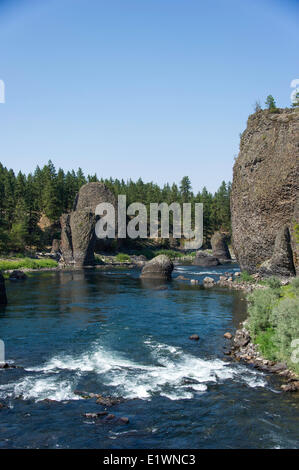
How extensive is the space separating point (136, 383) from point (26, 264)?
6039cm

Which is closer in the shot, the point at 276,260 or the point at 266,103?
the point at 276,260

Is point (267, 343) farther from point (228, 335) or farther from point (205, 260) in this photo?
point (205, 260)

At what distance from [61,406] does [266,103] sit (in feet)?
152

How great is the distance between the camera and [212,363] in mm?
21750

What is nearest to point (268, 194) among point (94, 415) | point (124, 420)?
point (124, 420)

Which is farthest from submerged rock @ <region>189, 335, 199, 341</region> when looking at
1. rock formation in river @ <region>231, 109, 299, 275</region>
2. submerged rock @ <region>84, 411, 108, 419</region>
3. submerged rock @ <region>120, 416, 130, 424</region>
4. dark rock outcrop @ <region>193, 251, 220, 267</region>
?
dark rock outcrop @ <region>193, 251, 220, 267</region>

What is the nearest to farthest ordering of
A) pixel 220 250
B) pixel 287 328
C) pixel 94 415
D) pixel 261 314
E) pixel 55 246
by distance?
pixel 94 415 → pixel 287 328 → pixel 261 314 → pixel 55 246 → pixel 220 250

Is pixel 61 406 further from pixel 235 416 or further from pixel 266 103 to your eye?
pixel 266 103

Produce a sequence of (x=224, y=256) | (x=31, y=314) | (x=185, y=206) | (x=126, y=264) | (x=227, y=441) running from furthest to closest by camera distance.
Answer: (x=185, y=206) < (x=224, y=256) < (x=126, y=264) < (x=31, y=314) < (x=227, y=441)

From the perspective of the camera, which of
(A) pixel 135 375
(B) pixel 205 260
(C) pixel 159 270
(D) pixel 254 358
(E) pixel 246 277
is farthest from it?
(B) pixel 205 260

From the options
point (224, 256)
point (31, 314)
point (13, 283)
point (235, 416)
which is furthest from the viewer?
point (224, 256)

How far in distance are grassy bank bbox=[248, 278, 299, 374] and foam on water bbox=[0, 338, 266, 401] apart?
1.75m

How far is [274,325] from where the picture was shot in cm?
2420

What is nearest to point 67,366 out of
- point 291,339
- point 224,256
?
point 291,339
